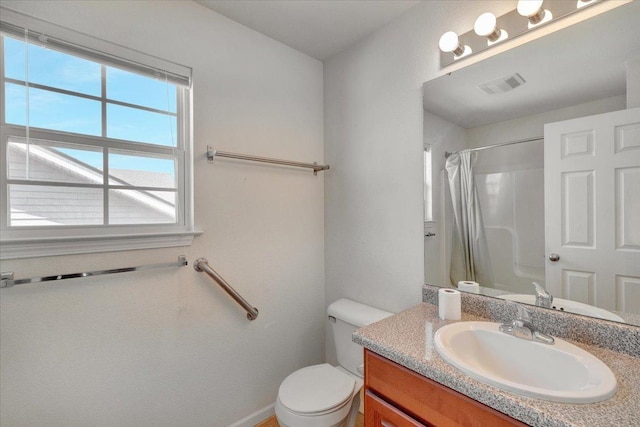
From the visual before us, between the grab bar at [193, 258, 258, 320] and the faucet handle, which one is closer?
the faucet handle

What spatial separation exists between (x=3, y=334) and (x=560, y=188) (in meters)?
2.19

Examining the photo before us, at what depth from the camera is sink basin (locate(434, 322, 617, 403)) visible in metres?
0.71

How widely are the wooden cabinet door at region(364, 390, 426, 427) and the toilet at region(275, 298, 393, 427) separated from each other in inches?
11.6

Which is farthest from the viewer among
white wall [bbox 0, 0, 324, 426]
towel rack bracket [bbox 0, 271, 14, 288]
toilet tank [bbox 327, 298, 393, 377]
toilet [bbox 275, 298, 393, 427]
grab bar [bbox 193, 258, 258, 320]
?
toilet tank [bbox 327, 298, 393, 377]

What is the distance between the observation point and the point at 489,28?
119 cm

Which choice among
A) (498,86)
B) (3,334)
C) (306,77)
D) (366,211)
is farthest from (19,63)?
(498,86)

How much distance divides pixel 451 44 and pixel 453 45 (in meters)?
0.01

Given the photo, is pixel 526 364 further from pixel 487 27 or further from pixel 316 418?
pixel 487 27

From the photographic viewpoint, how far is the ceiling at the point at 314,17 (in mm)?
1493

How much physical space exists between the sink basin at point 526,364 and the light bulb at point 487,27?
1.21m

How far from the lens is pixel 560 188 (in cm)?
109

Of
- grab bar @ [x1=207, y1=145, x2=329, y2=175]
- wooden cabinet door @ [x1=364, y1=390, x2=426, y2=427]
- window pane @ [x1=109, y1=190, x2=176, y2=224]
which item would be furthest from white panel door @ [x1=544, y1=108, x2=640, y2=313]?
window pane @ [x1=109, y1=190, x2=176, y2=224]

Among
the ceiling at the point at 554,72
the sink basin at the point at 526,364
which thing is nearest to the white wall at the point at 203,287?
the ceiling at the point at 554,72

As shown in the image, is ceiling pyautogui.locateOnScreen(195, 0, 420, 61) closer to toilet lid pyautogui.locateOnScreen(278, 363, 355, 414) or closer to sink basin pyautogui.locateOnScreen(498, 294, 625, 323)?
sink basin pyautogui.locateOnScreen(498, 294, 625, 323)
